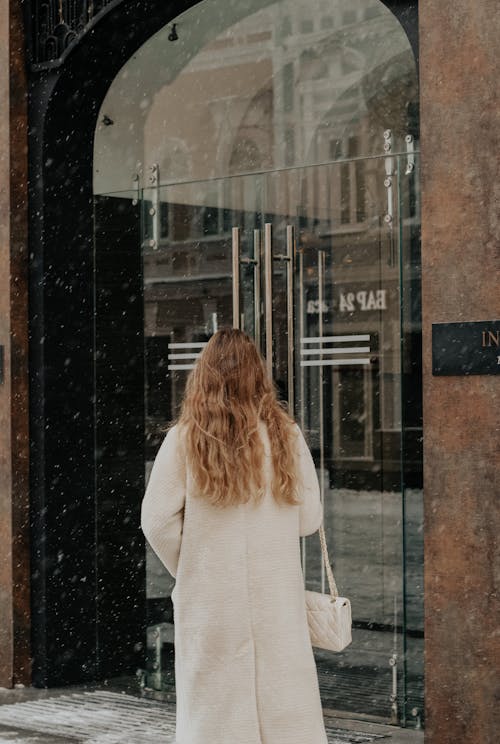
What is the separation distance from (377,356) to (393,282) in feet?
1.33

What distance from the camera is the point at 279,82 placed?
28922mm

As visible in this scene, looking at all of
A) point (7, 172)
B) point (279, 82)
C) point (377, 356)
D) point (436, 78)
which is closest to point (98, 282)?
point (7, 172)

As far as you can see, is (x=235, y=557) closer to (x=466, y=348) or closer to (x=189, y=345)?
(x=466, y=348)

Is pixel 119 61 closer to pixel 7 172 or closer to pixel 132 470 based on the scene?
pixel 7 172

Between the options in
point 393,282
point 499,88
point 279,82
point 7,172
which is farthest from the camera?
point 279,82

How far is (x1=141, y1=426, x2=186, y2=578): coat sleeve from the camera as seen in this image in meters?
4.82

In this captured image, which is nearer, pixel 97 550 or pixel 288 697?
pixel 288 697

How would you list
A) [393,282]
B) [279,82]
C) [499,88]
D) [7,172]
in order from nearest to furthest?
[499,88] < [393,282] < [7,172] < [279,82]

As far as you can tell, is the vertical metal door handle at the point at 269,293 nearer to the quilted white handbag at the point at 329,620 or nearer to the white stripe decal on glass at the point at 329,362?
A: the white stripe decal on glass at the point at 329,362

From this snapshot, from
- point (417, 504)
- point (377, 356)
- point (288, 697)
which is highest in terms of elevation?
point (377, 356)

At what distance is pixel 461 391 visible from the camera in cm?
591

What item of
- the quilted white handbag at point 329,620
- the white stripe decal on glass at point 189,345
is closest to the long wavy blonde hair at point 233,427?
the quilted white handbag at point 329,620

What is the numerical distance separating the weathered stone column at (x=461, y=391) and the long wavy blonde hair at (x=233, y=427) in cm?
125

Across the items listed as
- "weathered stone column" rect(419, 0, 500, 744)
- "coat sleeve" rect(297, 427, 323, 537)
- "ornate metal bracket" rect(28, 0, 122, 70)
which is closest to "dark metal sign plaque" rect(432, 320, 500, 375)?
"weathered stone column" rect(419, 0, 500, 744)
